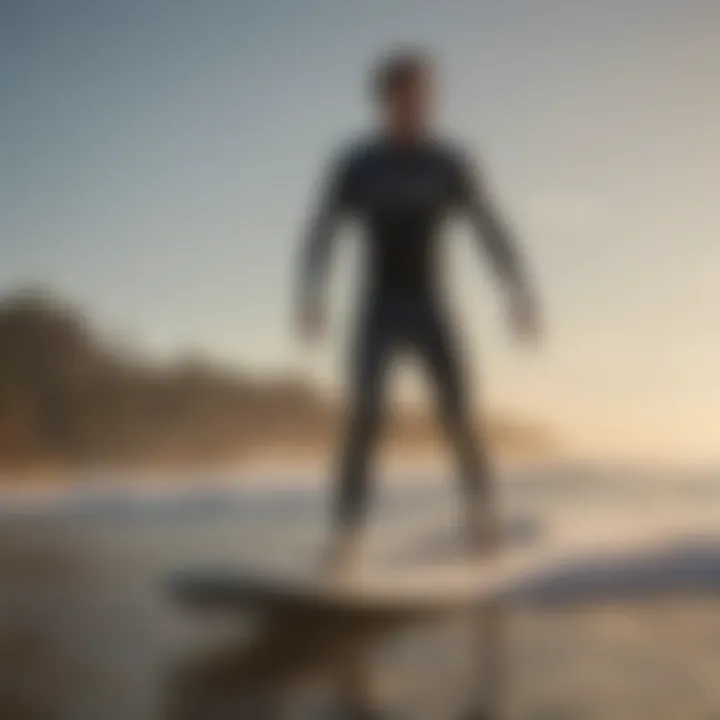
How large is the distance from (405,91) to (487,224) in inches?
6.3

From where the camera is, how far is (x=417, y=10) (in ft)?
3.60

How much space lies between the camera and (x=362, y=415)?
1032 millimetres

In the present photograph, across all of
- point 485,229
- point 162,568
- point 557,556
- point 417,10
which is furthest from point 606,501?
point 417,10

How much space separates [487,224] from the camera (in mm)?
1050

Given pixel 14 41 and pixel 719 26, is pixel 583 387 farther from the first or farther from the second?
pixel 14 41

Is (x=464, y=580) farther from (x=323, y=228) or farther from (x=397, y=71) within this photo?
(x=397, y=71)

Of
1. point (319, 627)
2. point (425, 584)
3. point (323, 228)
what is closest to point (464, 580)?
point (425, 584)

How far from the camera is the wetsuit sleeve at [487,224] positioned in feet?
3.44

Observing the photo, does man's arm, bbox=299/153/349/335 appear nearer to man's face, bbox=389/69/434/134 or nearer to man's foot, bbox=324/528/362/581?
man's face, bbox=389/69/434/134

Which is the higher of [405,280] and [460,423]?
[405,280]

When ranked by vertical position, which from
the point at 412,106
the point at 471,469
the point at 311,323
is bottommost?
the point at 471,469

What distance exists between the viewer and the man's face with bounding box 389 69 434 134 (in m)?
1.06

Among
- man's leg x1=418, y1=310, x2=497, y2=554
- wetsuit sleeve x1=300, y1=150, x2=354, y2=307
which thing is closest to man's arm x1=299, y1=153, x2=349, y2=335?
wetsuit sleeve x1=300, y1=150, x2=354, y2=307

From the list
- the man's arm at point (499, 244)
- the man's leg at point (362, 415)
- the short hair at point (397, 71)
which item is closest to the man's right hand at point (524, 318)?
the man's arm at point (499, 244)
